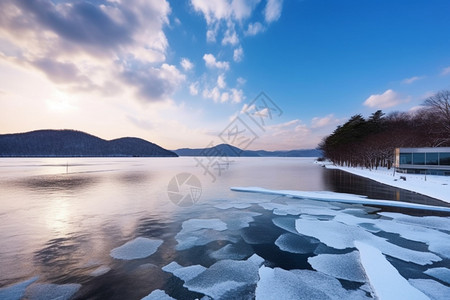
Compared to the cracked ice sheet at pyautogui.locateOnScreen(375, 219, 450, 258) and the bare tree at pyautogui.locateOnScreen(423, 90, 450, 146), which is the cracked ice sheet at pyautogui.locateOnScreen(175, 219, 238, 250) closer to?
the cracked ice sheet at pyautogui.locateOnScreen(375, 219, 450, 258)

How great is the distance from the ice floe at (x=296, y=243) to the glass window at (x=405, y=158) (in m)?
33.5

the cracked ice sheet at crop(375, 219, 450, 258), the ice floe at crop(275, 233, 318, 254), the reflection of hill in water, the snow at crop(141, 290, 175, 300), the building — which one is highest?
the building

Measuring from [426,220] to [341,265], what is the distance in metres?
7.51

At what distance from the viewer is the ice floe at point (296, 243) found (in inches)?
257

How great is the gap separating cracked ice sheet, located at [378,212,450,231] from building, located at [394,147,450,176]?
23547 millimetres

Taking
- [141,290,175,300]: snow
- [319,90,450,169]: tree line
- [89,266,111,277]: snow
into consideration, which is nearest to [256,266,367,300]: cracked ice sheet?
[141,290,175,300]: snow

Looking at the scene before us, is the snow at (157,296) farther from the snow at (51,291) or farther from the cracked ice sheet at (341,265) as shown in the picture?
the cracked ice sheet at (341,265)

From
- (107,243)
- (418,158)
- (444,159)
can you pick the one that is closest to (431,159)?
(444,159)

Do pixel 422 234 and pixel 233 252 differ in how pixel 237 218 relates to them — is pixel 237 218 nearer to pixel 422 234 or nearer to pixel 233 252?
pixel 233 252

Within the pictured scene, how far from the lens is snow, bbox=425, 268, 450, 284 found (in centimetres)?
482

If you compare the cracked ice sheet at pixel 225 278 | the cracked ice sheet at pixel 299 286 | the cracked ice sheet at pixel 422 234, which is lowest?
the cracked ice sheet at pixel 225 278

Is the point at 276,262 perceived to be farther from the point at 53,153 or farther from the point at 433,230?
the point at 53,153

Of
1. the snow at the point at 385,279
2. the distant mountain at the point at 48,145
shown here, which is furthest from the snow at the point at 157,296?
the distant mountain at the point at 48,145

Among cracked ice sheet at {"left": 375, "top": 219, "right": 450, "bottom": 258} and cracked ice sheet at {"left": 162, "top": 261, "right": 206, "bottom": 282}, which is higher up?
cracked ice sheet at {"left": 375, "top": 219, "right": 450, "bottom": 258}
